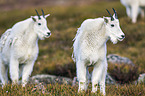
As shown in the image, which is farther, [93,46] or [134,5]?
[134,5]

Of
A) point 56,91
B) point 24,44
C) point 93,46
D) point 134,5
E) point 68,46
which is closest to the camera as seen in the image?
point 93,46

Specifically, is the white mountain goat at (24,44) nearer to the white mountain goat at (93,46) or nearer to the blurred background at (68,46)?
the blurred background at (68,46)

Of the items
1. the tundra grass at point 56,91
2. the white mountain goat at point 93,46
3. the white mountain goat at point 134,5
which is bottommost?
the tundra grass at point 56,91

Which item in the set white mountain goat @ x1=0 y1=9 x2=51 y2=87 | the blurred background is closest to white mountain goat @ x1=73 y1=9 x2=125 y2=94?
the blurred background

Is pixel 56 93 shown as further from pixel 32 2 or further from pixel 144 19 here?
pixel 32 2

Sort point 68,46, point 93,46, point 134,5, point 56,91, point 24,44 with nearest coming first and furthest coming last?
point 93,46
point 56,91
point 24,44
point 68,46
point 134,5

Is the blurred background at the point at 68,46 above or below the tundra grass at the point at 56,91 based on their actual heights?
above

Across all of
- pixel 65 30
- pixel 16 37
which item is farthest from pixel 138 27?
pixel 16 37

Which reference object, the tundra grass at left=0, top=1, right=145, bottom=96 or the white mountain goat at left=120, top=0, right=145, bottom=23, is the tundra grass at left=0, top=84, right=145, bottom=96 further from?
the white mountain goat at left=120, top=0, right=145, bottom=23

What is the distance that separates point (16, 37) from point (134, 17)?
9946 millimetres

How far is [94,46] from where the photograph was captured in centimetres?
493

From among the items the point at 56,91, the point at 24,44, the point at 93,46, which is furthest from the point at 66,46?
the point at 93,46

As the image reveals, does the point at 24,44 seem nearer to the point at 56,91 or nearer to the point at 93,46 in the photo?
the point at 56,91

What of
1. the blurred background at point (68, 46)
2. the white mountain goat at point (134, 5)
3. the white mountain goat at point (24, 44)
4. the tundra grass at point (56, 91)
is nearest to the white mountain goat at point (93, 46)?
the tundra grass at point (56, 91)
